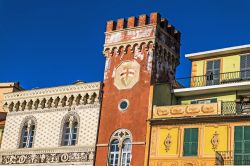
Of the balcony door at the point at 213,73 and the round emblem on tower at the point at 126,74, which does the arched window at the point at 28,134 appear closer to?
the round emblem on tower at the point at 126,74

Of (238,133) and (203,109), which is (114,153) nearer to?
(203,109)

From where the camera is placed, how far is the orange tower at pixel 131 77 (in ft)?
116

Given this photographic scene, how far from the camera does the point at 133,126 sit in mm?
35531

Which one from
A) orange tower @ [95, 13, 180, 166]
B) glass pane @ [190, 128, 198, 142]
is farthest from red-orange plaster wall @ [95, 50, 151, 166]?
glass pane @ [190, 128, 198, 142]

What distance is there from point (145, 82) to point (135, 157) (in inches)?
207

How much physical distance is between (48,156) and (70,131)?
237 cm

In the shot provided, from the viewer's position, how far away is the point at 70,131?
3831 cm

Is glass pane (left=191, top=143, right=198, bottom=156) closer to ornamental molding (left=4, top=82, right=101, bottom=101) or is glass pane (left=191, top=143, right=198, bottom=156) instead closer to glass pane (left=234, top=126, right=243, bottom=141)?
glass pane (left=234, top=126, right=243, bottom=141)

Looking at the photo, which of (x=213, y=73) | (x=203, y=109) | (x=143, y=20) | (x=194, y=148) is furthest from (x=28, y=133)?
(x=213, y=73)

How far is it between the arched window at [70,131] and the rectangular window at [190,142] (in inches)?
342

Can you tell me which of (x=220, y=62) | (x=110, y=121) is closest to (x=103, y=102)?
(x=110, y=121)

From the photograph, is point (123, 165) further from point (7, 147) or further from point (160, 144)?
point (7, 147)

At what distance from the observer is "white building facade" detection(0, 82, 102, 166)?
37250 millimetres

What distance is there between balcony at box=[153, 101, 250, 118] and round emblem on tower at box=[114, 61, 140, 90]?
305cm
